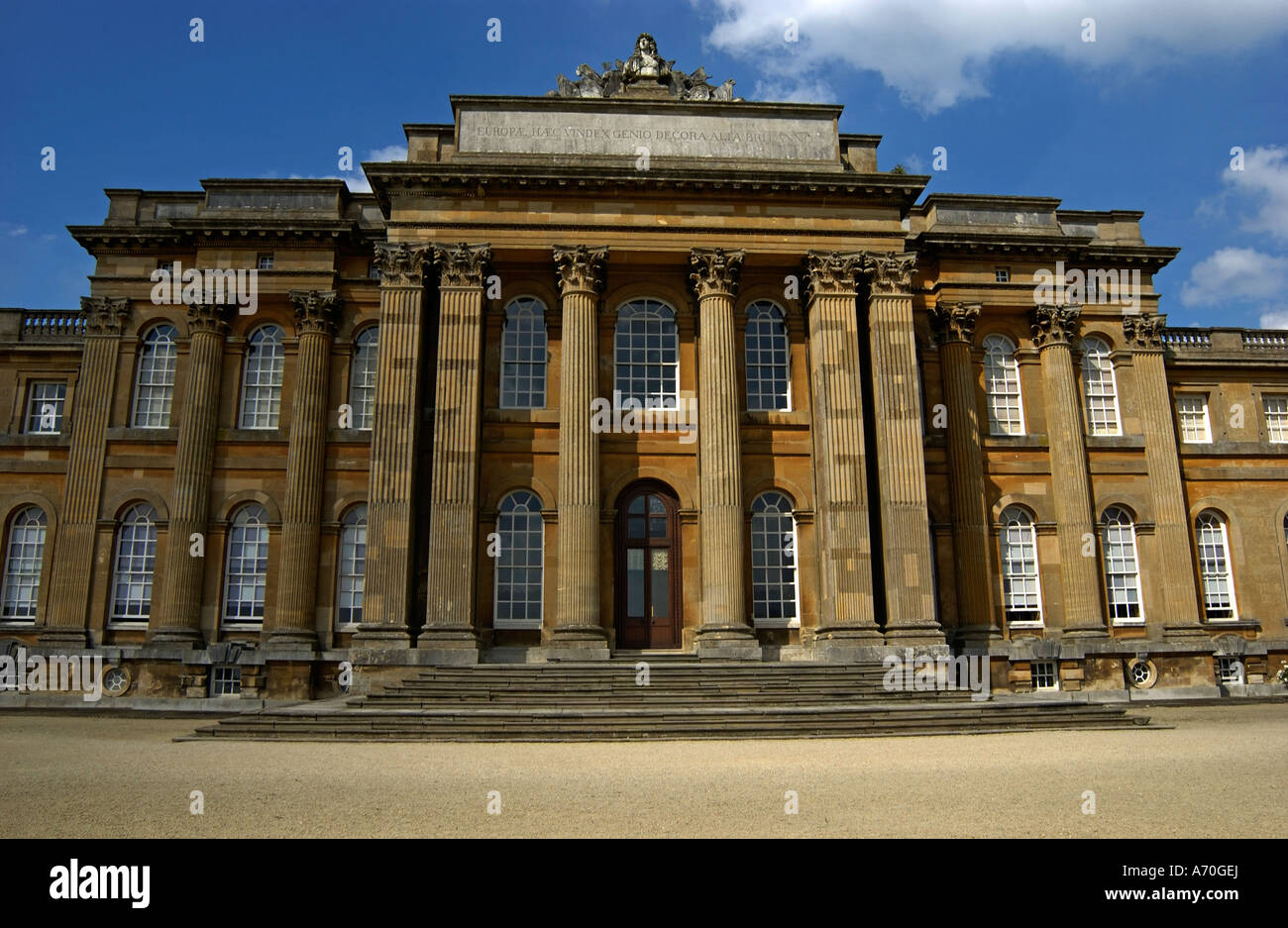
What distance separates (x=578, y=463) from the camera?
67.7ft

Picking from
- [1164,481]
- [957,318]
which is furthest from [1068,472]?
[957,318]

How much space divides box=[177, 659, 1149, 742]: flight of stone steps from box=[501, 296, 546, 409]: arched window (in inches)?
268

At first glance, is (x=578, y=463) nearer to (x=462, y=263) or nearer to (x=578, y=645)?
(x=578, y=645)

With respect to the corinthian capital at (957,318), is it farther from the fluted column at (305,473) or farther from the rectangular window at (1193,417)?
the fluted column at (305,473)

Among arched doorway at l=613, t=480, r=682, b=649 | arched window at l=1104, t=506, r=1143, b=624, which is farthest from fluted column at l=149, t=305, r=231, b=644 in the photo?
arched window at l=1104, t=506, r=1143, b=624

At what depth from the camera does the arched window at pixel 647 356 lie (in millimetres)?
22594

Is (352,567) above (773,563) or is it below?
above

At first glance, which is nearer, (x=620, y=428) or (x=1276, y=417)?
(x=620, y=428)


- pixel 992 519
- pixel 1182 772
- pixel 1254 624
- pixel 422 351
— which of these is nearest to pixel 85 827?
pixel 1182 772

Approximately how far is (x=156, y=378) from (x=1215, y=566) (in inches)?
1159

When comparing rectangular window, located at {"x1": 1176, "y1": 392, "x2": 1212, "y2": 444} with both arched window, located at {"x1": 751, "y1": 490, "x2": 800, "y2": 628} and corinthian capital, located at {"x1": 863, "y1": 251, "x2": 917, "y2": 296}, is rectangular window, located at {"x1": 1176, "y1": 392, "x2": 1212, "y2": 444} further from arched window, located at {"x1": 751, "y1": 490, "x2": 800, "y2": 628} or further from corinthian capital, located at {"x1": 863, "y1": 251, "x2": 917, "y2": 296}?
arched window, located at {"x1": 751, "y1": 490, "x2": 800, "y2": 628}

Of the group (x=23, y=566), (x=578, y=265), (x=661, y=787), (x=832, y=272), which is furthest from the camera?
(x=23, y=566)

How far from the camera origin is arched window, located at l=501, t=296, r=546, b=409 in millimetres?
22438

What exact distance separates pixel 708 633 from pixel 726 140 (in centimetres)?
1195
